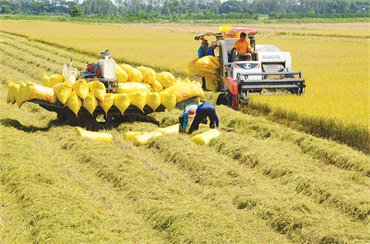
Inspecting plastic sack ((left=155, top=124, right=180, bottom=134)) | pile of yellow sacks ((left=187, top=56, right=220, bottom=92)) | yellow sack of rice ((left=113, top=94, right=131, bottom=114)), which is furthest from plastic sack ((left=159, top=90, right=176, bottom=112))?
pile of yellow sacks ((left=187, top=56, right=220, bottom=92))

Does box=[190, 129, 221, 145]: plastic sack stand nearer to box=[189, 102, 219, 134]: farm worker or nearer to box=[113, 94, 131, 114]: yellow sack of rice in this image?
box=[189, 102, 219, 134]: farm worker

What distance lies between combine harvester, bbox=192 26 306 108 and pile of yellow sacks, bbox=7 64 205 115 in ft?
5.94

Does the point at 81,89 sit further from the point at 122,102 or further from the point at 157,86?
the point at 157,86

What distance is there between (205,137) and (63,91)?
314 centimetres

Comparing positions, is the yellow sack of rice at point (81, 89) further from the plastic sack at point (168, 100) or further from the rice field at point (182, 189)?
the plastic sack at point (168, 100)

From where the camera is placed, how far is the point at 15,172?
5.80m

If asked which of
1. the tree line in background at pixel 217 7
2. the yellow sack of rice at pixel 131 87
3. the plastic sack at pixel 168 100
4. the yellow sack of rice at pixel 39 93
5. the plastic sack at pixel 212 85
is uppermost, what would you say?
the tree line in background at pixel 217 7

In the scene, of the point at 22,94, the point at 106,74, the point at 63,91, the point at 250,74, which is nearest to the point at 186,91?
the point at 106,74

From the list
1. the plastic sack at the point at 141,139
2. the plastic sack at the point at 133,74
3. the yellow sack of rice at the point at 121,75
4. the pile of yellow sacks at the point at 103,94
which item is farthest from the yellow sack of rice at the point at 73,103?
the plastic sack at the point at 133,74

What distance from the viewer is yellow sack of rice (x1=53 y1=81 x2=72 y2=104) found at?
27.2 ft

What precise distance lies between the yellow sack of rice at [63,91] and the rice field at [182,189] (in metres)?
0.72

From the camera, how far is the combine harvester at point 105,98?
27.2 ft

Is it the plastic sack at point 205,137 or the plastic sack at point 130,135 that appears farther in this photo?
the plastic sack at point 130,135

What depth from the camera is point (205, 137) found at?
25.6 feet
